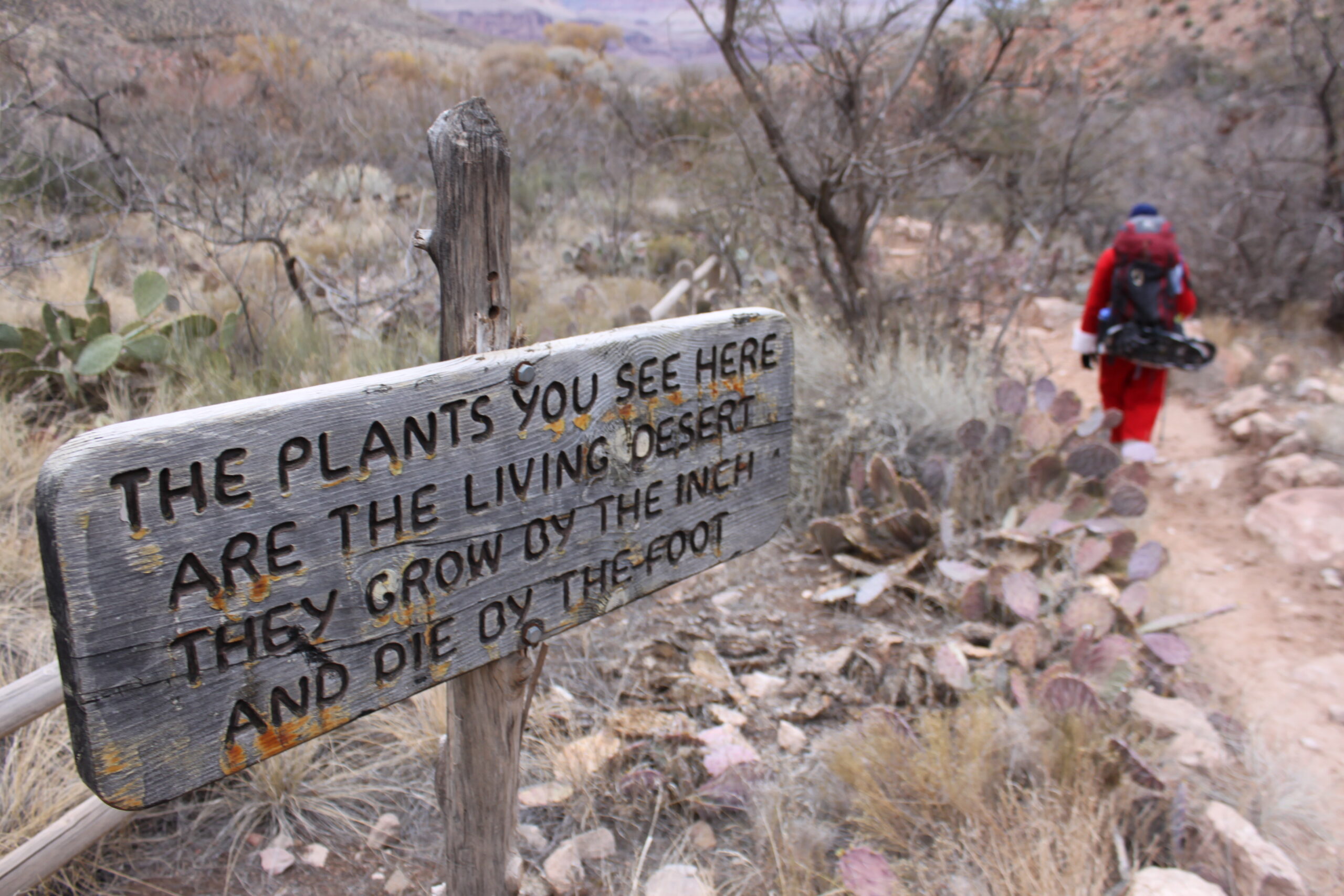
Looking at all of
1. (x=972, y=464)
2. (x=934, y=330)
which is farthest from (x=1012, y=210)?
(x=972, y=464)

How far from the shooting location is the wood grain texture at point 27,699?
171 centimetres

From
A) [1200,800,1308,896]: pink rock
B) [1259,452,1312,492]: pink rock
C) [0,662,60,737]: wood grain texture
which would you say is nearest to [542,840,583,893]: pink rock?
[0,662,60,737]: wood grain texture

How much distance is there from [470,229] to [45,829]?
1728mm

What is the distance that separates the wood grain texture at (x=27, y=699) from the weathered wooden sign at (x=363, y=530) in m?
1.02

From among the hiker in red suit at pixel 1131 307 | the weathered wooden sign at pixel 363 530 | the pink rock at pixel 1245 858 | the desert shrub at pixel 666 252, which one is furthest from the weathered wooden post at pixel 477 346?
the desert shrub at pixel 666 252

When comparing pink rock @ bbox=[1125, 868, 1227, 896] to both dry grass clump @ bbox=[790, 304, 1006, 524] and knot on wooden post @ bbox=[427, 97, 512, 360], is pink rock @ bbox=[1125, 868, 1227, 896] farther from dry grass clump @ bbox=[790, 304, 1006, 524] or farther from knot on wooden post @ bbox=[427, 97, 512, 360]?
dry grass clump @ bbox=[790, 304, 1006, 524]

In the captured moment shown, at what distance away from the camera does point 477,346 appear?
52.4 inches

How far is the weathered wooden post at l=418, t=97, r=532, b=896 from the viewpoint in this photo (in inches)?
50.9

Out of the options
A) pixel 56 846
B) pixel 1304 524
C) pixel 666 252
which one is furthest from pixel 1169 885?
pixel 666 252

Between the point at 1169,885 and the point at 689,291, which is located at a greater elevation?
the point at 689,291

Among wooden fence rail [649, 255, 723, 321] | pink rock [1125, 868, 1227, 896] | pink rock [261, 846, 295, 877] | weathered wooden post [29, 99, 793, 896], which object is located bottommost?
pink rock [261, 846, 295, 877]

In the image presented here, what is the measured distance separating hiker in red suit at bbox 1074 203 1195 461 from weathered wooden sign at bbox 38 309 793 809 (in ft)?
13.1

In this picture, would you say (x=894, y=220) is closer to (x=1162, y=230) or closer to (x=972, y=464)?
(x=1162, y=230)

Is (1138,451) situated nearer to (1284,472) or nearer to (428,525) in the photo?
(1284,472)
